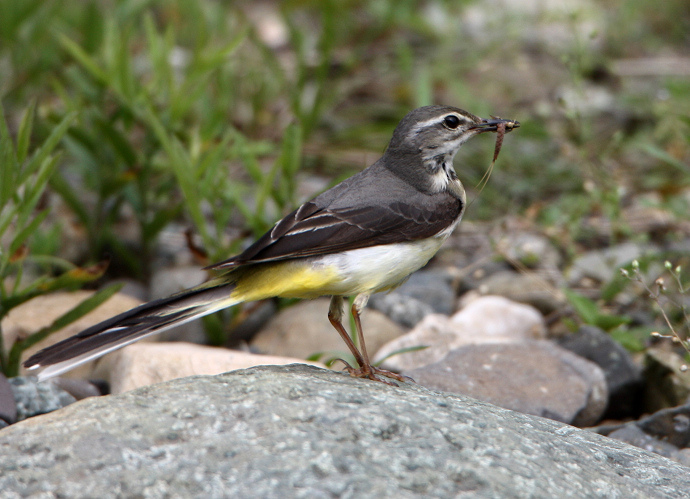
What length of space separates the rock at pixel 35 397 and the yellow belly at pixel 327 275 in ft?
3.45

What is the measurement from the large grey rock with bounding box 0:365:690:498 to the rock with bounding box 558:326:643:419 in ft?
4.97

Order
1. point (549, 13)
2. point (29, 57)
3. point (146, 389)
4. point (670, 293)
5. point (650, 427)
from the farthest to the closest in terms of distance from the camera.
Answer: point (549, 13)
point (29, 57)
point (670, 293)
point (650, 427)
point (146, 389)

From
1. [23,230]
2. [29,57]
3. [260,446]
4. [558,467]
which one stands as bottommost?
[558,467]

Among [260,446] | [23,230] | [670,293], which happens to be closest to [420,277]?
[670,293]

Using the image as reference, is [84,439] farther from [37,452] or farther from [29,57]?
[29,57]

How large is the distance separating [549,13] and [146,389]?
8.99m

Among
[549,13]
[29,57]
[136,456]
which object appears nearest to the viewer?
[136,456]

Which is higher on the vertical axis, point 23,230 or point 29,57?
point 29,57

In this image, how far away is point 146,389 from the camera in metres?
3.40

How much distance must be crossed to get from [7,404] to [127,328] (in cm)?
70

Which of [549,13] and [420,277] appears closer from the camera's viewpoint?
[420,277]

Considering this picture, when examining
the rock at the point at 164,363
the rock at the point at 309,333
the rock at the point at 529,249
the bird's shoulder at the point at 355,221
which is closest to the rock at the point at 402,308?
the rock at the point at 309,333

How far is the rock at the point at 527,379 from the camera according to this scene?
4496mm

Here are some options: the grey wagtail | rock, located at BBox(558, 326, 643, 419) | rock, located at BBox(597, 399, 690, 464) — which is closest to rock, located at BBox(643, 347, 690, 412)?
rock, located at BBox(558, 326, 643, 419)
